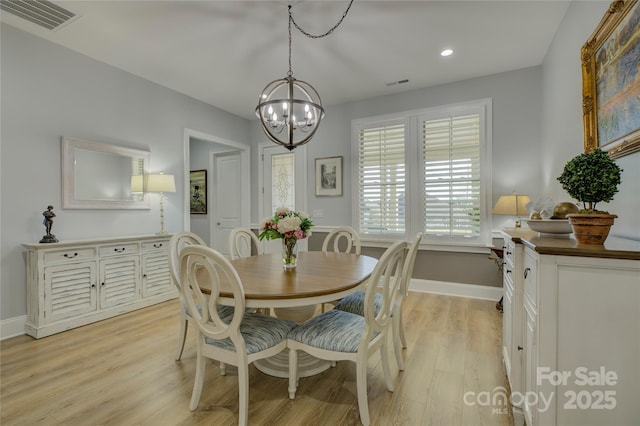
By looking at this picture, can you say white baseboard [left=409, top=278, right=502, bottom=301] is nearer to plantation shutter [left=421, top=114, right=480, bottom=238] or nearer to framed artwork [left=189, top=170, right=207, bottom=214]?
plantation shutter [left=421, top=114, right=480, bottom=238]

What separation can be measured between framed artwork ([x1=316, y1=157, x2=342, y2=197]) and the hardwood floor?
2.54 m

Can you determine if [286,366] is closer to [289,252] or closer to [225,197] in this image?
[289,252]

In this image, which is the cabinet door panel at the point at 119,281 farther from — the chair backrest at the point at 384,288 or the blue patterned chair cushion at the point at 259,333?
the chair backrest at the point at 384,288

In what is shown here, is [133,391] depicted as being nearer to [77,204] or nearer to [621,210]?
[77,204]

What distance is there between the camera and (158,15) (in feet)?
8.32

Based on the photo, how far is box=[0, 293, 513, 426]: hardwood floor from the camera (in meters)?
1.68

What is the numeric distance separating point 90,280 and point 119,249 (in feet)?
1.30

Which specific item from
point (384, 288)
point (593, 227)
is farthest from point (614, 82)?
point (384, 288)

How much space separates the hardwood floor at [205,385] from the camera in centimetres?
168

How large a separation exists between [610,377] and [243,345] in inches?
61.0

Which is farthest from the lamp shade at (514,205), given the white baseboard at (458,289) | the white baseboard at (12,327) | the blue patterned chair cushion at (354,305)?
the white baseboard at (12,327)

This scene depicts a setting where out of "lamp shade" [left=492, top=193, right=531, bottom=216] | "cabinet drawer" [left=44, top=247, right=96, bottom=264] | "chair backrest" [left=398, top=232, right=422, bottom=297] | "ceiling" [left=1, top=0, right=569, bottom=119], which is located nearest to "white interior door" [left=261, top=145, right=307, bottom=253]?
"ceiling" [left=1, top=0, right=569, bottom=119]

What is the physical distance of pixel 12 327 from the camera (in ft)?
8.96

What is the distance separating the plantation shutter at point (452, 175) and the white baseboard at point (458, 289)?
0.67 meters
